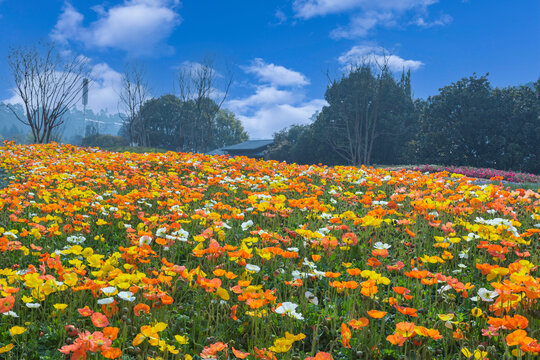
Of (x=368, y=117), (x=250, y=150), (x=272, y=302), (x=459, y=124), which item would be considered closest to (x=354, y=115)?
(x=368, y=117)

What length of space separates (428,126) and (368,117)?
5606 mm

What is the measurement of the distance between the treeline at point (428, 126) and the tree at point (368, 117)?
0.08 meters

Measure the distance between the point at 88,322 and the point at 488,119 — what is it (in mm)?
28541

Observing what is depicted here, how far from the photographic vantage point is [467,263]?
4.00m

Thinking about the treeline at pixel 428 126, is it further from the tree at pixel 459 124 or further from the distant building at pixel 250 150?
the distant building at pixel 250 150

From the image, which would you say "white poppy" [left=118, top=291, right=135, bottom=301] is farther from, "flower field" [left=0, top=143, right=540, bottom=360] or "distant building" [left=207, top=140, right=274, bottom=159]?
"distant building" [left=207, top=140, right=274, bottom=159]

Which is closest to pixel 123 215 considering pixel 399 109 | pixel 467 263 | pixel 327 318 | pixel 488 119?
pixel 327 318

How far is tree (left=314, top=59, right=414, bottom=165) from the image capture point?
102 ft

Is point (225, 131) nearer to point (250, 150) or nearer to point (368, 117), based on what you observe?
point (250, 150)

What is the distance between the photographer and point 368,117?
31984 mm

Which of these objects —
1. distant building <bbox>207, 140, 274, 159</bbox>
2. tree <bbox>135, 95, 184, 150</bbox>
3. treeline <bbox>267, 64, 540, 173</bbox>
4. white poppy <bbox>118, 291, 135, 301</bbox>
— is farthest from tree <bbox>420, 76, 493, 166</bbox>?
tree <bbox>135, 95, 184, 150</bbox>

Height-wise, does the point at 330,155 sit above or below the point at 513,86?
below

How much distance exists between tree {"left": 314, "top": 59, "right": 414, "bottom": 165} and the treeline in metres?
0.08

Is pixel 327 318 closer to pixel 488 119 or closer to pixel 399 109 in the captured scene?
pixel 488 119
